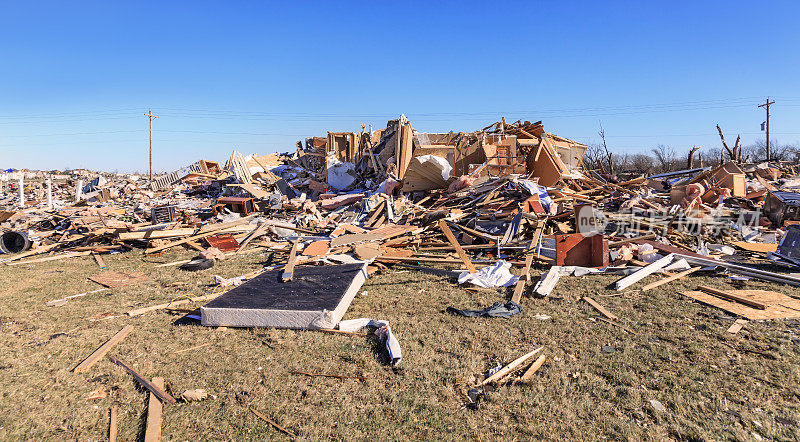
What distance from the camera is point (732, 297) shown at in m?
5.05

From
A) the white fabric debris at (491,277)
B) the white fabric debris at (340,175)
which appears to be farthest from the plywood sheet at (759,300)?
the white fabric debris at (340,175)

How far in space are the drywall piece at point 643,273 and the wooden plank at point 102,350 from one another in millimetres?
6095

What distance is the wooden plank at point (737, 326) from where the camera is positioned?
163 inches

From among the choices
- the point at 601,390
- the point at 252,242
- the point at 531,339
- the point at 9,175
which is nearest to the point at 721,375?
the point at 601,390

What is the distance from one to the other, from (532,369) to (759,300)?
11.6ft

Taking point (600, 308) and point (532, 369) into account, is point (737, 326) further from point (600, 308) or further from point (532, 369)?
point (532, 369)

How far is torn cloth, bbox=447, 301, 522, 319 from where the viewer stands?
4.74m

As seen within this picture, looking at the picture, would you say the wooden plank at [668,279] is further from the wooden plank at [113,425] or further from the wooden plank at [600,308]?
the wooden plank at [113,425]

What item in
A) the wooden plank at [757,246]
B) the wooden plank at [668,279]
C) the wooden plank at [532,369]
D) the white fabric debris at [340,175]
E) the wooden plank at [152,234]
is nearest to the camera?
the wooden plank at [532,369]

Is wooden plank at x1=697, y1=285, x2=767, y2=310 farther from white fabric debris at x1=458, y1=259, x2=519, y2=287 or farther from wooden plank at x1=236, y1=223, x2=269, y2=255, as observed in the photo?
wooden plank at x1=236, y1=223, x2=269, y2=255

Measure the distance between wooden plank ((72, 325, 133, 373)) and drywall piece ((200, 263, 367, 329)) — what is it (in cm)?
81

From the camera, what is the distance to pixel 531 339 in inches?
161

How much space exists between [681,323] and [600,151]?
29.7 metres

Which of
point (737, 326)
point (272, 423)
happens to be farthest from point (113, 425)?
point (737, 326)
